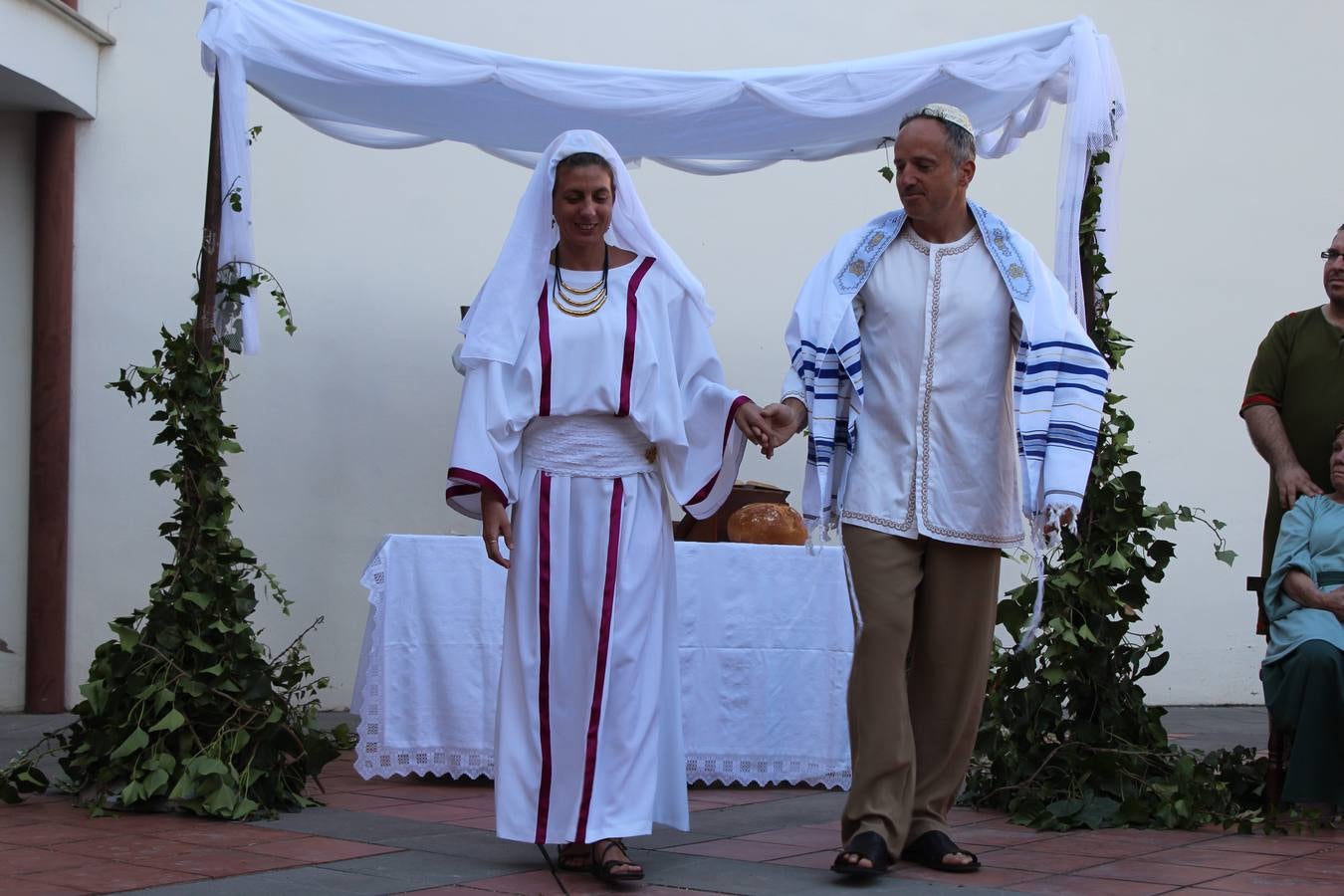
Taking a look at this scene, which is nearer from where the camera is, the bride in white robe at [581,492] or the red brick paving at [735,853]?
the red brick paving at [735,853]

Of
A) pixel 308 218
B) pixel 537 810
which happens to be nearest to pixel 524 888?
pixel 537 810

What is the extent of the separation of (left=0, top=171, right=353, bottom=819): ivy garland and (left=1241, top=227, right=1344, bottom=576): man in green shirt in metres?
3.10

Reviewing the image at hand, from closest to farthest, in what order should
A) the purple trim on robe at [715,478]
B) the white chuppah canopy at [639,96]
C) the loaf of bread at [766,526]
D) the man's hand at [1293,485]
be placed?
the purple trim on robe at [715,478], the man's hand at [1293,485], the white chuppah canopy at [639,96], the loaf of bread at [766,526]

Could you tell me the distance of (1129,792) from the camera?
14.5 feet

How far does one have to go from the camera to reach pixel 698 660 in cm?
504

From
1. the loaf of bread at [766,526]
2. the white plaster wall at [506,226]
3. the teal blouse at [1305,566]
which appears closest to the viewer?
the teal blouse at [1305,566]

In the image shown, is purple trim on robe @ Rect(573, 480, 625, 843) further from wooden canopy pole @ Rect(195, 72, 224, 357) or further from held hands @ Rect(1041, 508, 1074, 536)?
wooden canopy pole @ Rect(195, 72, 224, 357)

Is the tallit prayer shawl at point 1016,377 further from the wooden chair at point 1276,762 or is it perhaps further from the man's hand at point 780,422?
the wooden chair at point 1276,762

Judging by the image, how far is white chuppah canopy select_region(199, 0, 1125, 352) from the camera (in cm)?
473

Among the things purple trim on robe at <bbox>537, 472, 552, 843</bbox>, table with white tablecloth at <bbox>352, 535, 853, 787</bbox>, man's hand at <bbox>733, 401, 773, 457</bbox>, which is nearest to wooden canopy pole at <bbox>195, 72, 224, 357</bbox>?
table with white tablecloth at <bbox>352, 535, 853, 787</bbox>

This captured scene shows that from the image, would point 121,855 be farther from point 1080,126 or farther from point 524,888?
point 1080,126

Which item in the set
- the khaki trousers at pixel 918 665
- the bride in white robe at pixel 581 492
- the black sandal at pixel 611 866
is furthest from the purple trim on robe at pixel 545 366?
the black sandal at pixel 611 866

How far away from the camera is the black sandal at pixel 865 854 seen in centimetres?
339

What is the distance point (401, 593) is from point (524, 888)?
1.80 m
